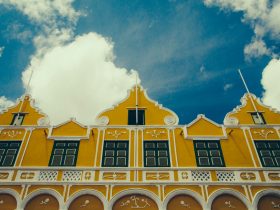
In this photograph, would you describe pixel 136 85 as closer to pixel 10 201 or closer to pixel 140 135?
pixel 140 135

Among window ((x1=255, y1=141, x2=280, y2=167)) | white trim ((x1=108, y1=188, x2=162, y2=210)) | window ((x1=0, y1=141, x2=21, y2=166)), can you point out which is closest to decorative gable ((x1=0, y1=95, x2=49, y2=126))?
window ((x1=0, y1=141, x2=21, y2=166))

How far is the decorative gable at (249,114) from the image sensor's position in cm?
2072

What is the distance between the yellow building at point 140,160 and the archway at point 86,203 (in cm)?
5

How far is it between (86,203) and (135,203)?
2.52m

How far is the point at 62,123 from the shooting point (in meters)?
20.5

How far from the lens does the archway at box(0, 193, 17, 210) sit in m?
16.6

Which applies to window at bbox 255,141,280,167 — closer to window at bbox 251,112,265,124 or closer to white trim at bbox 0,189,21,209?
window at bbox 251,112,265,124

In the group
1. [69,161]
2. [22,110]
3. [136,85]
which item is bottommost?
[69,161]

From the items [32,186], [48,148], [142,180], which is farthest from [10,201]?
[142,180]

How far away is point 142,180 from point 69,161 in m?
4.31

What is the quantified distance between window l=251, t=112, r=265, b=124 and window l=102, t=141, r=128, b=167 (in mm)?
8421

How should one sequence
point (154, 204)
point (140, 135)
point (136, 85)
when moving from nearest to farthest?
point (154, 204), point (140, 135), point (136, 85)

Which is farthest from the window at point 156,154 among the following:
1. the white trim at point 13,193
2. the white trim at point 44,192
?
the white trim at point 13,193

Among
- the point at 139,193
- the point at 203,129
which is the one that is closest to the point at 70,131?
the point at 139,193
